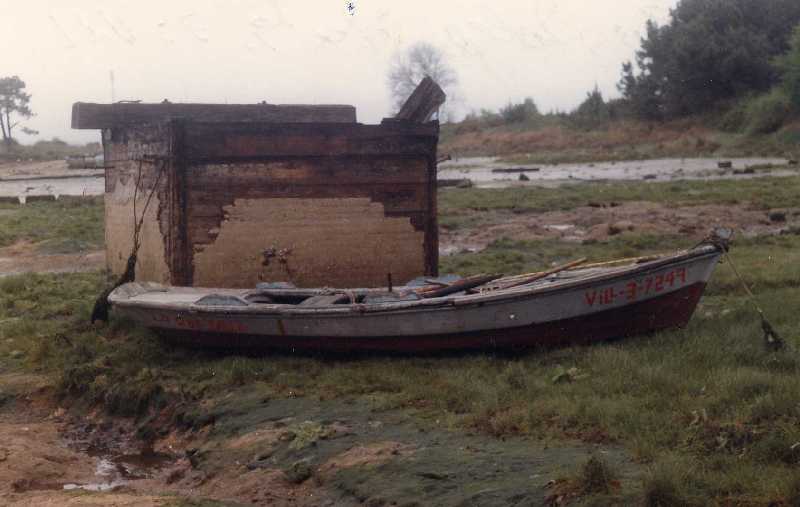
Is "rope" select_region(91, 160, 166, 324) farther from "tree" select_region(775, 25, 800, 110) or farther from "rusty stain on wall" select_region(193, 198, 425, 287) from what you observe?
"tree" select_region(775, 25, 800, 110)

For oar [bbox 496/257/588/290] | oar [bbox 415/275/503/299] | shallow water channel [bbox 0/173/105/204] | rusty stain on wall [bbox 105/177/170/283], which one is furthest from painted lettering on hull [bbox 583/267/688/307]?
shallow water channel [bbox 0/173/105/204]

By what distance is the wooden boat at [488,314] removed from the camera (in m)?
8.45

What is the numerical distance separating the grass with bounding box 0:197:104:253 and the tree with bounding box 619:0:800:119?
3156 centimetres

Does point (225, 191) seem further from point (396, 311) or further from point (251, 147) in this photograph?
point (396, 311)

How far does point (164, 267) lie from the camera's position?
37.6 feet

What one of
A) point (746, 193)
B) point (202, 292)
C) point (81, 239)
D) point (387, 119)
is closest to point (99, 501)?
point (202, 292)

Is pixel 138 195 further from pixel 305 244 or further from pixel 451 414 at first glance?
pixel 451 414

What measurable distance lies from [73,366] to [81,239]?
11.0 meters

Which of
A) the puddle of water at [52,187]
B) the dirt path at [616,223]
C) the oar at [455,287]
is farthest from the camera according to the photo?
the puddle of water at [52,187]

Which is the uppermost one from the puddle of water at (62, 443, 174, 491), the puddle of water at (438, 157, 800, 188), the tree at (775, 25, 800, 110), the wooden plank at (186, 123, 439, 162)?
the tree at (775, 25, 800, 110)

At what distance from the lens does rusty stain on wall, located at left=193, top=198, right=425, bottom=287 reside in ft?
37.0

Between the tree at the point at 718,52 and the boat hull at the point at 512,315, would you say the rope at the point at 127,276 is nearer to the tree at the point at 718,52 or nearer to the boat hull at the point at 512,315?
the boat hull at the point at 512,315

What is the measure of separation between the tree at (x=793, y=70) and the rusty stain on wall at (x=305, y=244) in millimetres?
34361

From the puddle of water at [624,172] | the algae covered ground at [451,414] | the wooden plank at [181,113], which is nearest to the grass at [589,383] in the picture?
the algae covered ground at [451,414]
